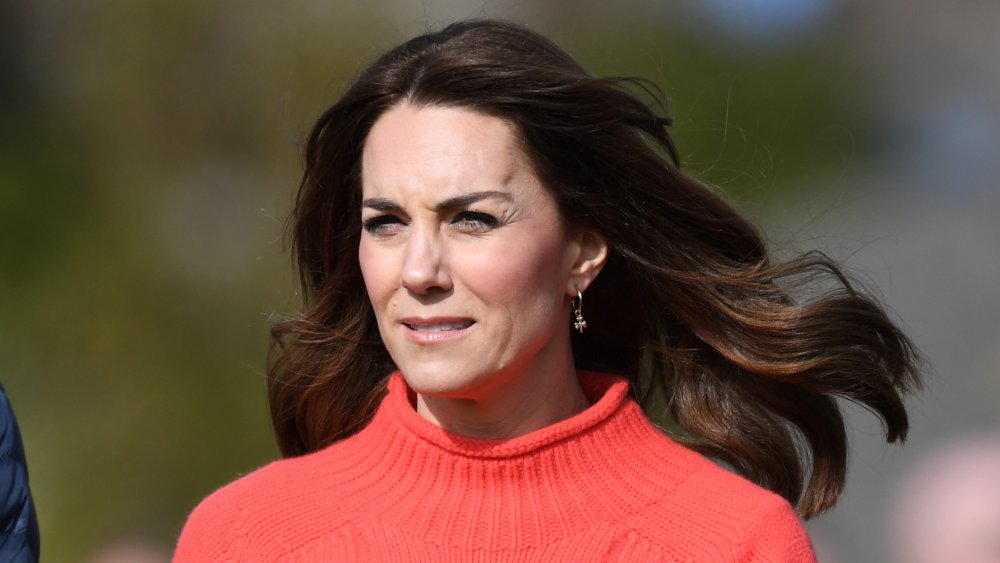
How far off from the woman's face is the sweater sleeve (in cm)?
55

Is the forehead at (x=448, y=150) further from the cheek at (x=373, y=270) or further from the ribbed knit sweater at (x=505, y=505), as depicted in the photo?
the ribbed knit sweater at (x=505, y=505)

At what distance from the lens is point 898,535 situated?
17.8ft

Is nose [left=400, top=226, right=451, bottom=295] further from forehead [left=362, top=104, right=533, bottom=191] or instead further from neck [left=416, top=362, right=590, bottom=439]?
neck [left=416, top=362, right=590, bottom=439]

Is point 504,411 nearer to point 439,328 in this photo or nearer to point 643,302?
point 439,328

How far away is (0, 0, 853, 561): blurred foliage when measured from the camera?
17.7ft

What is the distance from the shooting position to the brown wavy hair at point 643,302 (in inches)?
124

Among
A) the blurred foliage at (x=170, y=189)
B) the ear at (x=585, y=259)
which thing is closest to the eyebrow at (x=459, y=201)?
the ear at (x=585, y=259)

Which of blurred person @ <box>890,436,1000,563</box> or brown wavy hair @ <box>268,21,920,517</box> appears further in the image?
blurred person @ <box>890,436,1000,563</box>

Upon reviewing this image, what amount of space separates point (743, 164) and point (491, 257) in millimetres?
2746

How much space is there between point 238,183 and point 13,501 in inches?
102

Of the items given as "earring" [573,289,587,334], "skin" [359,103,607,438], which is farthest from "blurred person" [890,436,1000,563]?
"skin" [359,103,607,438]

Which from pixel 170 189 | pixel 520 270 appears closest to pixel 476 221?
pixel 520 270

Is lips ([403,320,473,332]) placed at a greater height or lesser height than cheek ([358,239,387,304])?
lesser

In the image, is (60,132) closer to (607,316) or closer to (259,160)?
(259,160)
